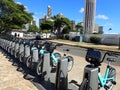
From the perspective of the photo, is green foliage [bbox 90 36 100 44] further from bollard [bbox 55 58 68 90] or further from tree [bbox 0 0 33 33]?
bollard [bbox 55 58 68 90]

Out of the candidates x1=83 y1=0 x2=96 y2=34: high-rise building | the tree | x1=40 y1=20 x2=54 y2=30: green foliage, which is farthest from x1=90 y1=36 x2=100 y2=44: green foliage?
x1=83 y1=0 x2=96 y2=34: high-rise building

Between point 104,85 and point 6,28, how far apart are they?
69.0ft

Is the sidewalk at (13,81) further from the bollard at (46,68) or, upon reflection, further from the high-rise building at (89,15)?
the high-rise building at (89,15)

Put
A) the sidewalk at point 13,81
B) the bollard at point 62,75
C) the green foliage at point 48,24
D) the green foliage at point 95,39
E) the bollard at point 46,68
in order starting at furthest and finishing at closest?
the green foliage at point 48,24
the green foliage at point 95,39
the bollard at point 46,68
the sidewalk at point 13,81
the bollard at point 62,75

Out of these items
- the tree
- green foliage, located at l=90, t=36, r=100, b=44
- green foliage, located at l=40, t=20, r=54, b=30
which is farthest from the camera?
green foliage, located at l=40, t=20, r=54, b=30

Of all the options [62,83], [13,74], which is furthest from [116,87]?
[13,74]

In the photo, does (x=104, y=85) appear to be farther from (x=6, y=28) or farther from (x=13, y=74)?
(x=6, y=28)

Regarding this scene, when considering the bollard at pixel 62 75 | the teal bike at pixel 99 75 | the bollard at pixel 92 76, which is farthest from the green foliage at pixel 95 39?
the bollard at pixel 92 76

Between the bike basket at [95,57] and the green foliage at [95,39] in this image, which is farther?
the green foliage at [95,39]

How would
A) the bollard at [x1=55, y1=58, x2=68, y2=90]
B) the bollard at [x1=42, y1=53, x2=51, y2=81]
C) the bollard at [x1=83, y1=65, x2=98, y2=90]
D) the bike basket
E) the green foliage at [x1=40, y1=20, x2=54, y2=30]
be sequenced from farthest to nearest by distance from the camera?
the green foliage at [x1=40, y1=20, x2=54, y2=30], the bollard at [x1=42, y1=53, x2=51, y2=81], the bollard at [x1=55, y1=58, x2=68, y2=90], the bike basket, the bollard at [x1=83, y1=65, x2=98, y2=90]

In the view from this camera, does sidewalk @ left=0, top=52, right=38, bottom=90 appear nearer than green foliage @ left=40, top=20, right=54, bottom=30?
Yes

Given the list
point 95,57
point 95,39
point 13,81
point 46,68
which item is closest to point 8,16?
point 95,39

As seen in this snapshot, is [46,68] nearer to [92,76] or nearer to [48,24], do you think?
[92,76]

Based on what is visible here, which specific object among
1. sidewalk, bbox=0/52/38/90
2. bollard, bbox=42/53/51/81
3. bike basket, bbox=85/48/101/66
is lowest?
sidewalk, bbox=0/52/38/90
